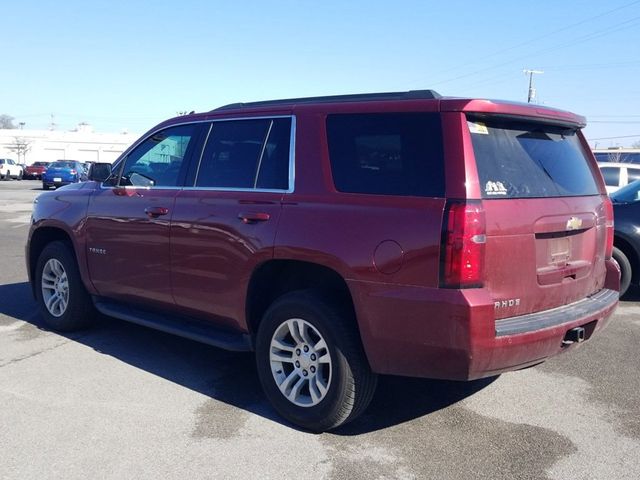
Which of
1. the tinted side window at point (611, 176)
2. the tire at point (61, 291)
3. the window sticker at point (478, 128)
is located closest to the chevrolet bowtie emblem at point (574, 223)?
the window sticker at point (478, 128)

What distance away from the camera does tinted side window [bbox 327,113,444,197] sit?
3605 millimetres

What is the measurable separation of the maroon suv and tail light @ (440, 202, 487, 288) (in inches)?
0.4

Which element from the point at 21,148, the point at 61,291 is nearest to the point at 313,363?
the point at 61,291

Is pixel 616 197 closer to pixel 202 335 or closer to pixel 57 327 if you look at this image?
pixel 202 335

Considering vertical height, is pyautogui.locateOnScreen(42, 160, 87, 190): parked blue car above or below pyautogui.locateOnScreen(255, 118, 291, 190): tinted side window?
below

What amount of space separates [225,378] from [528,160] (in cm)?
280

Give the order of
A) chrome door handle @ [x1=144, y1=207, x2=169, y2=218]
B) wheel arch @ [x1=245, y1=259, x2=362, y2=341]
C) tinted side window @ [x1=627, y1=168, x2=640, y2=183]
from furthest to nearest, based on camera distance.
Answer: tinted side window @ [x1=627, y1=168, x2=640, y2=183] → chrome door handle @ [x1=144, y1=207, x2=169, y2=218] → wheel arch @ [x1=245, y1=259, x2=362, y2=341]

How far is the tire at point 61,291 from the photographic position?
6.00 metres

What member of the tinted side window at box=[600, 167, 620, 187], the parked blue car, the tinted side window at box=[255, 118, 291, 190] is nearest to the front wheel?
the tinted side window at box=[255, 118, 291, 190]

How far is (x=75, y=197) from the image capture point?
5.98 metres

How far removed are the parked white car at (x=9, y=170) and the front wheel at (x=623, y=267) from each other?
165 feet

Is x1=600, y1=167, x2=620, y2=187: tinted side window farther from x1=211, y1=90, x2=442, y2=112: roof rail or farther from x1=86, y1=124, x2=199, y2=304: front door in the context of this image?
x1=86, y1=124, x2=199, y2=304: front door

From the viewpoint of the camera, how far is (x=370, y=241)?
3.65 metres

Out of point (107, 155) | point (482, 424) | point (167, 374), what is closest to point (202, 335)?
point (167, 374)
